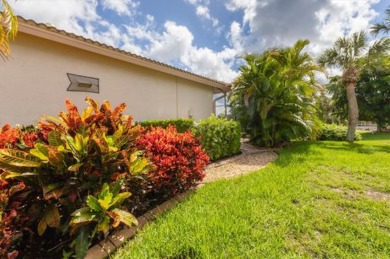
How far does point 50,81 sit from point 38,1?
2.08 metres

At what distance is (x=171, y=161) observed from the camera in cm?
359

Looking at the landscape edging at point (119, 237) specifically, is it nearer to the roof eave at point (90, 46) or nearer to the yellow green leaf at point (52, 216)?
the yellow green leaf at point (52, 216)

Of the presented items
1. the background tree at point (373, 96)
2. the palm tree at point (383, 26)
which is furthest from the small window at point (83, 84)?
the background tree at point (373, 96)

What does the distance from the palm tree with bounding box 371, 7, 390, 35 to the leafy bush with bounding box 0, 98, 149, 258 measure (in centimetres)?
1859

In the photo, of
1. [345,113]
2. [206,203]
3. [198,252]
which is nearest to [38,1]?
[206,203]

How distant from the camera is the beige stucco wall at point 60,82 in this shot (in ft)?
18.4

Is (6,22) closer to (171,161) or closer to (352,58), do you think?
(171,161)

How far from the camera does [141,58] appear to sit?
8.05 meters

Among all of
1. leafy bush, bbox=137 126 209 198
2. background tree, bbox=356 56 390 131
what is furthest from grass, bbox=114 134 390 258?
background tree, bbox=356 56 390 131

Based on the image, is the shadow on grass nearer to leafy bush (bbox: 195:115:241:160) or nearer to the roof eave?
leafy bush (bbox: 195:115:241:160)

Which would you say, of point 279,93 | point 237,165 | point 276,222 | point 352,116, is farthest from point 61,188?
point 352,116

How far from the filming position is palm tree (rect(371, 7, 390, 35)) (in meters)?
14.0

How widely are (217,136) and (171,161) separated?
381cm

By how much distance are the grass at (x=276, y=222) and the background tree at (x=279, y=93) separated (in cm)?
499
